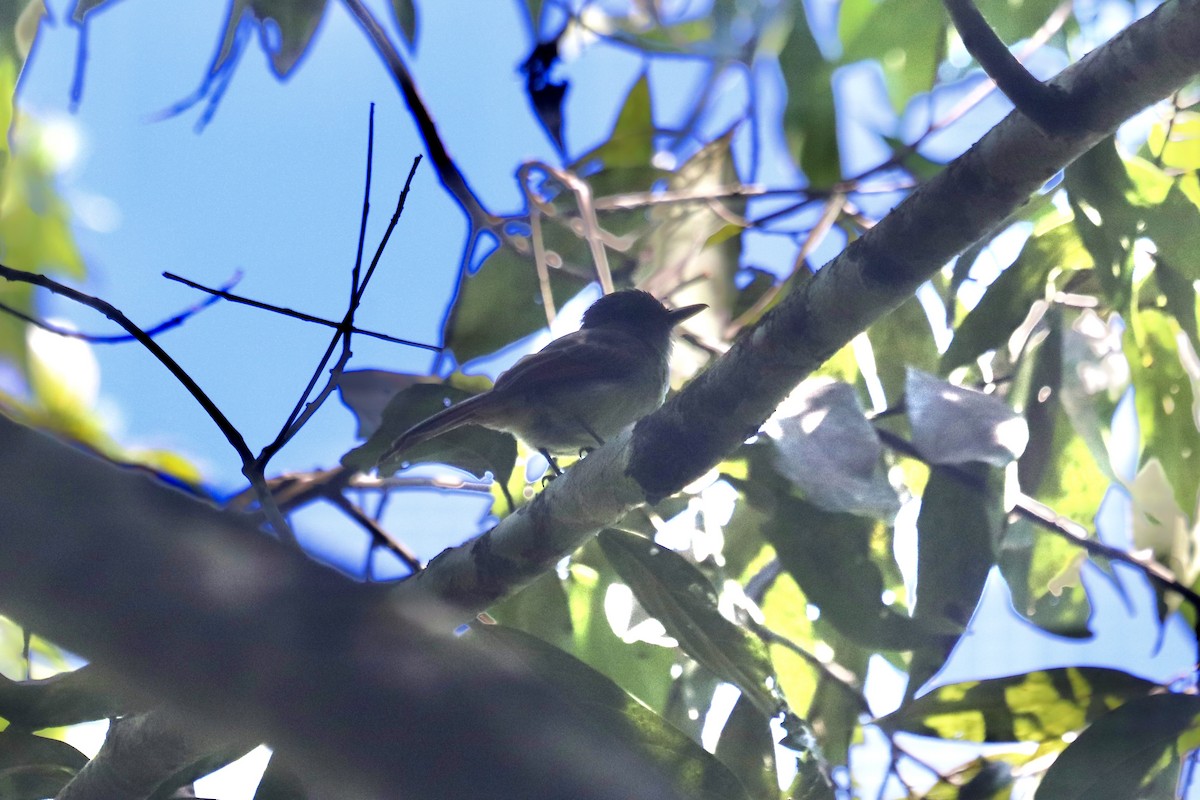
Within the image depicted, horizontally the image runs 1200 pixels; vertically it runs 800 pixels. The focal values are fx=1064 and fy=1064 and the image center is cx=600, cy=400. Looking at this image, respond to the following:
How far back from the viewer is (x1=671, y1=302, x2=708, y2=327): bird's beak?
3.19m

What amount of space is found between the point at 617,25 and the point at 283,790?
273 centimetres

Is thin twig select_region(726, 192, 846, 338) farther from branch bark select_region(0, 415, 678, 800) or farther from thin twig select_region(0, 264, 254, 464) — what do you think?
branch bark select_region(0, 415, 678, 800)

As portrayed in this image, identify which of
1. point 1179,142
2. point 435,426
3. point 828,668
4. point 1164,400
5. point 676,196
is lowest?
point 828,668

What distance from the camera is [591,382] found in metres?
3.16

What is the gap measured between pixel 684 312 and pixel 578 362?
14.2 inches

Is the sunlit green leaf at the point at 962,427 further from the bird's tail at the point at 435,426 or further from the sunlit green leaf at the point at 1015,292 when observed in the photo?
the bird's tail at the point at 435,426

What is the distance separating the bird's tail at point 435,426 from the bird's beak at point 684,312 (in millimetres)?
803

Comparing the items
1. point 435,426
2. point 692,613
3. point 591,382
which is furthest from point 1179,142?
point 435,426

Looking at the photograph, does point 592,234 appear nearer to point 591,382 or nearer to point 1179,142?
point 591,382

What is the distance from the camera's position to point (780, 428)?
1.98 m

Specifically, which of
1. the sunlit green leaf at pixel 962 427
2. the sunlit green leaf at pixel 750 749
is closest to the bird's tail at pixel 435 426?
the sunlit green leaf at pixel 750 749

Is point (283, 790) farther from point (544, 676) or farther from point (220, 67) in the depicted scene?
point (220, 67)

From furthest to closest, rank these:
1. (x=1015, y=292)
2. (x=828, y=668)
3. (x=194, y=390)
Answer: (x=1015, y=292) < (x=828, y=668) < (x=194, y=390)

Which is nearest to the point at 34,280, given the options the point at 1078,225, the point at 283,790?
the point at 283,790
